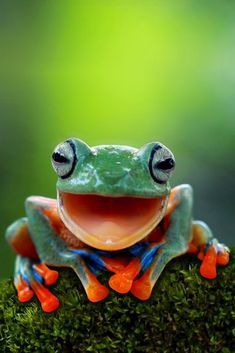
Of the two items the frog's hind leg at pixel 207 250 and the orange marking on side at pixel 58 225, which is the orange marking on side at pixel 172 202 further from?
the orange marking on side at pixel 58 225

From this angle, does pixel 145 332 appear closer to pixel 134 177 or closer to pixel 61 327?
pixel 61 327

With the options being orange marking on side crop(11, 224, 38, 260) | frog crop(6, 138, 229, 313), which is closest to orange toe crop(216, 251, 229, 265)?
frog crop(6, 138, 229, 313)

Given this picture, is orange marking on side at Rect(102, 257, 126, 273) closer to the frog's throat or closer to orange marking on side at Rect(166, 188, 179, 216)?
the frog's throat

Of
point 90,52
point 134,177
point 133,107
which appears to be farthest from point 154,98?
Answer: point 134,177

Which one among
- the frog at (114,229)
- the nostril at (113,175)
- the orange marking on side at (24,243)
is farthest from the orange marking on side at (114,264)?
the orange marking on side at (24,243)

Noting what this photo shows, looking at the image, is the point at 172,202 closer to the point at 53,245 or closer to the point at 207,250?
the point at 207,250

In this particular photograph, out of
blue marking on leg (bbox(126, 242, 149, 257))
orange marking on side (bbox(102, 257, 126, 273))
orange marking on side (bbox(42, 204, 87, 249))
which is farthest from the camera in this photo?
orange marking on side (bbox(42, 204, 87, 249))
